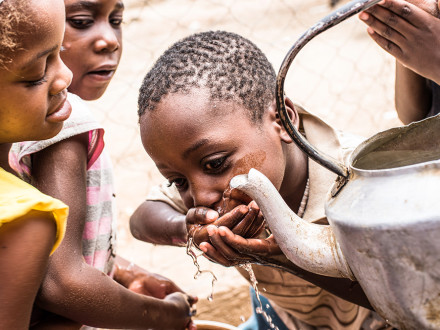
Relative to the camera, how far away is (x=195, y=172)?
1075 mm

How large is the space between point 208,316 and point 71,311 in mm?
1150

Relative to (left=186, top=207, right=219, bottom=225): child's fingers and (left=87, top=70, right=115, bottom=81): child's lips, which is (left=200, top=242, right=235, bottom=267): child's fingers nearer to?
(left=186, top=207, right=219, bottom=225): child's fingers

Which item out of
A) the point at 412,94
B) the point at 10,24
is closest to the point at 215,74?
the point at 10,24

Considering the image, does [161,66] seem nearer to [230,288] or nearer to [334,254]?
[334,254]

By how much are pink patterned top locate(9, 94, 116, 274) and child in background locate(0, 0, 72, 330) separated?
5.1 inches

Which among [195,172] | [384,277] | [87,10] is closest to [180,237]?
[195,172]

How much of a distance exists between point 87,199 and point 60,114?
292 mm

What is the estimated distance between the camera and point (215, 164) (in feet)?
3.52

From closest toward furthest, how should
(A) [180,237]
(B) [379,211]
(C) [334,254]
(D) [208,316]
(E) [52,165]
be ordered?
(B) [379,211] < (C) [334,254] < (E) [52,165] < (A) [180,237] < (D) [208,316]

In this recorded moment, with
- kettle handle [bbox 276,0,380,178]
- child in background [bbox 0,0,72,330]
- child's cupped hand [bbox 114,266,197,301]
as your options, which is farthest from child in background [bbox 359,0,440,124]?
child's cupped hand [bbox 114,266,197,301]

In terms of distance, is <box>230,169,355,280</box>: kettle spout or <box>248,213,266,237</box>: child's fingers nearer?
<box>230,169,355,280</box>: kettle spout

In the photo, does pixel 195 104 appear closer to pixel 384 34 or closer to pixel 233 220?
pixel 233 220

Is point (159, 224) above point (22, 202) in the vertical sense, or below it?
below

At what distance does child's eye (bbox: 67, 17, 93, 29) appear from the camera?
1343mm
